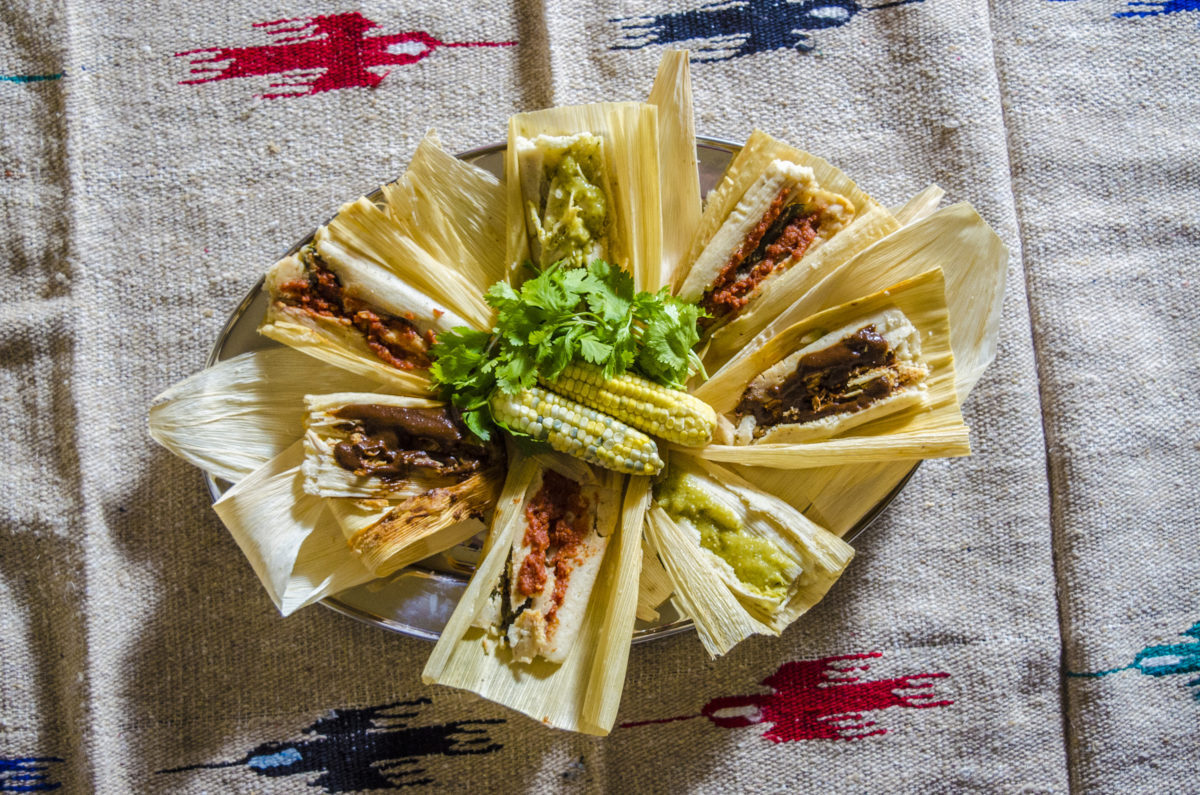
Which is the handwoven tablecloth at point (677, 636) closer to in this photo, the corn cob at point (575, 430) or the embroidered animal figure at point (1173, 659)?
the embroidered animal figure at point (1173, 659)

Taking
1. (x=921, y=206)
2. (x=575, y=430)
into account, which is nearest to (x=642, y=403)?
(x=575, y=430)

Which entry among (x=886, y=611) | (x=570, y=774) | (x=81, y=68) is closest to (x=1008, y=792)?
(x=886, y=611)

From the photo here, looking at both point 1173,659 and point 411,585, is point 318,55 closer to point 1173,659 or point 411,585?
point 411,585

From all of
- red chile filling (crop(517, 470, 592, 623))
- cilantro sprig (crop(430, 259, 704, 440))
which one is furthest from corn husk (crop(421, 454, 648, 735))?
cilantro sprig (crop(430, 259, 704, 440))

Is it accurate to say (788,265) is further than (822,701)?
No

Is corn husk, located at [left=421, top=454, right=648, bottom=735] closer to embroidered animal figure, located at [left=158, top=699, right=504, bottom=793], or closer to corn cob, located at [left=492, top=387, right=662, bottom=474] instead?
corn cob, located at [left=492, top=387, right=662, bottom=474]

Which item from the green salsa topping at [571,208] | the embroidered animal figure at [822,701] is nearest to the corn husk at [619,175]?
the green salsa topping at [571,208]
